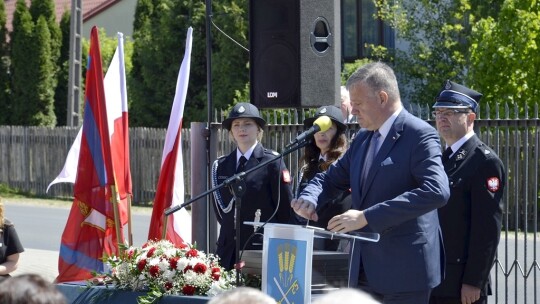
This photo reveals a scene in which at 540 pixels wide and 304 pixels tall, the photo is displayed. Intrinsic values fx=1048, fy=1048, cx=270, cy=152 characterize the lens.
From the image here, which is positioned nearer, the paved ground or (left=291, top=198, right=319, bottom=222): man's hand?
(left=291, top=198, right=319, bottom=222): man's hand

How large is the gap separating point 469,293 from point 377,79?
149cm

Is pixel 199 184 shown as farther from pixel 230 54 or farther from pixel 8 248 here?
pixel 230 54

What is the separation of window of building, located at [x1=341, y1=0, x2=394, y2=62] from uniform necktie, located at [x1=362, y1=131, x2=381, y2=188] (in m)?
23.4

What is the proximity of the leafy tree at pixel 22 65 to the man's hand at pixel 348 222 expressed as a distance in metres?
28.3

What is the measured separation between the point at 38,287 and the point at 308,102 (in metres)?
4.81

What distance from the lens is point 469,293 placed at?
234 inches

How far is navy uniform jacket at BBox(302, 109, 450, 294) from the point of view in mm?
5086

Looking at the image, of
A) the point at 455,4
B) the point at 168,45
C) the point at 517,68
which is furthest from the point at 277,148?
the point at 168,45

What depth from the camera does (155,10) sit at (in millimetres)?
32219

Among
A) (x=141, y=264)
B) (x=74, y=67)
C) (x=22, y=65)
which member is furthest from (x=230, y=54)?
(x=141, y=264)

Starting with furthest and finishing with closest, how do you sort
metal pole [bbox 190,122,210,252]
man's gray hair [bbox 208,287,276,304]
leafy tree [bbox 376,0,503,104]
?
leafy tree [bbox 376,0,503,104]
metal pole [bbox 190,122,210,252]
man's gray hair [bbox 208,287,276,304]

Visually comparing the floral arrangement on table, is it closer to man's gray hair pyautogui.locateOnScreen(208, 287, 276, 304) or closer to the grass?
man's gray hair pyautogui.locateOnScreen(208, 287, 276, 304)

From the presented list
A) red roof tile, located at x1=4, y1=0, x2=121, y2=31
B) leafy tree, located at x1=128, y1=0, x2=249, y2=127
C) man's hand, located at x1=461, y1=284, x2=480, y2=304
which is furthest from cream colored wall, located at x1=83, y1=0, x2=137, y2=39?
man's hand, located at x1=461, y1=284, x2=480, y2=304

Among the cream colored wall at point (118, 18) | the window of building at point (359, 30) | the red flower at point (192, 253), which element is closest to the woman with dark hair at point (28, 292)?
the red flower at point (192, 253)
